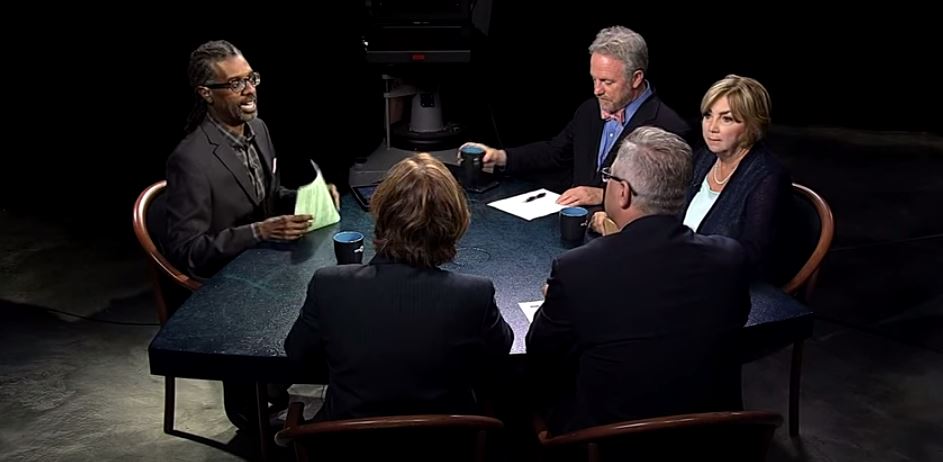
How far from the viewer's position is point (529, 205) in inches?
131

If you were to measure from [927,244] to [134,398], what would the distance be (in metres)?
3.99

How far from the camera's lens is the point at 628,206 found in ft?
7.17

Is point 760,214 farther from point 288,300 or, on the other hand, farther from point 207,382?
point 207,382

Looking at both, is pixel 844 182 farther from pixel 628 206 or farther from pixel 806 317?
pixel 628 206

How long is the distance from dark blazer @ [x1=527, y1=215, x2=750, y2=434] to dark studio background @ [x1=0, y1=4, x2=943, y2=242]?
3.27m

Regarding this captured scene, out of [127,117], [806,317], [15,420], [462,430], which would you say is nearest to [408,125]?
[127,117]

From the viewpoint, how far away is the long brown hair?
6.73ft

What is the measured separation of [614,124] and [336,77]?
2.80 metres

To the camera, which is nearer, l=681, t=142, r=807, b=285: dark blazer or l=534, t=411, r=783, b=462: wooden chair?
l=534, t=411, r=783, b=462: wooden chair

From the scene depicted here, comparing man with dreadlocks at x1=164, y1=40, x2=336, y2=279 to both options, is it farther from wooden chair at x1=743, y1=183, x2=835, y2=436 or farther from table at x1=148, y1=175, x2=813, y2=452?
wooden chair at x1=743, y1=183, x2=835, y2=436

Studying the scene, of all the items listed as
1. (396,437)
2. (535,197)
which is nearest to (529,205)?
(535,197)

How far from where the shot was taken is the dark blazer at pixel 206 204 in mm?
2916

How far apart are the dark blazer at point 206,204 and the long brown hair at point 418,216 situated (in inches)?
38.0

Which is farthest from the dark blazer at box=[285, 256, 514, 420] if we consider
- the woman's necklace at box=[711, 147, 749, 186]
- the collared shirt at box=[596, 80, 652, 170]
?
the collared shirt at box=[596, 80, 652, 170]
